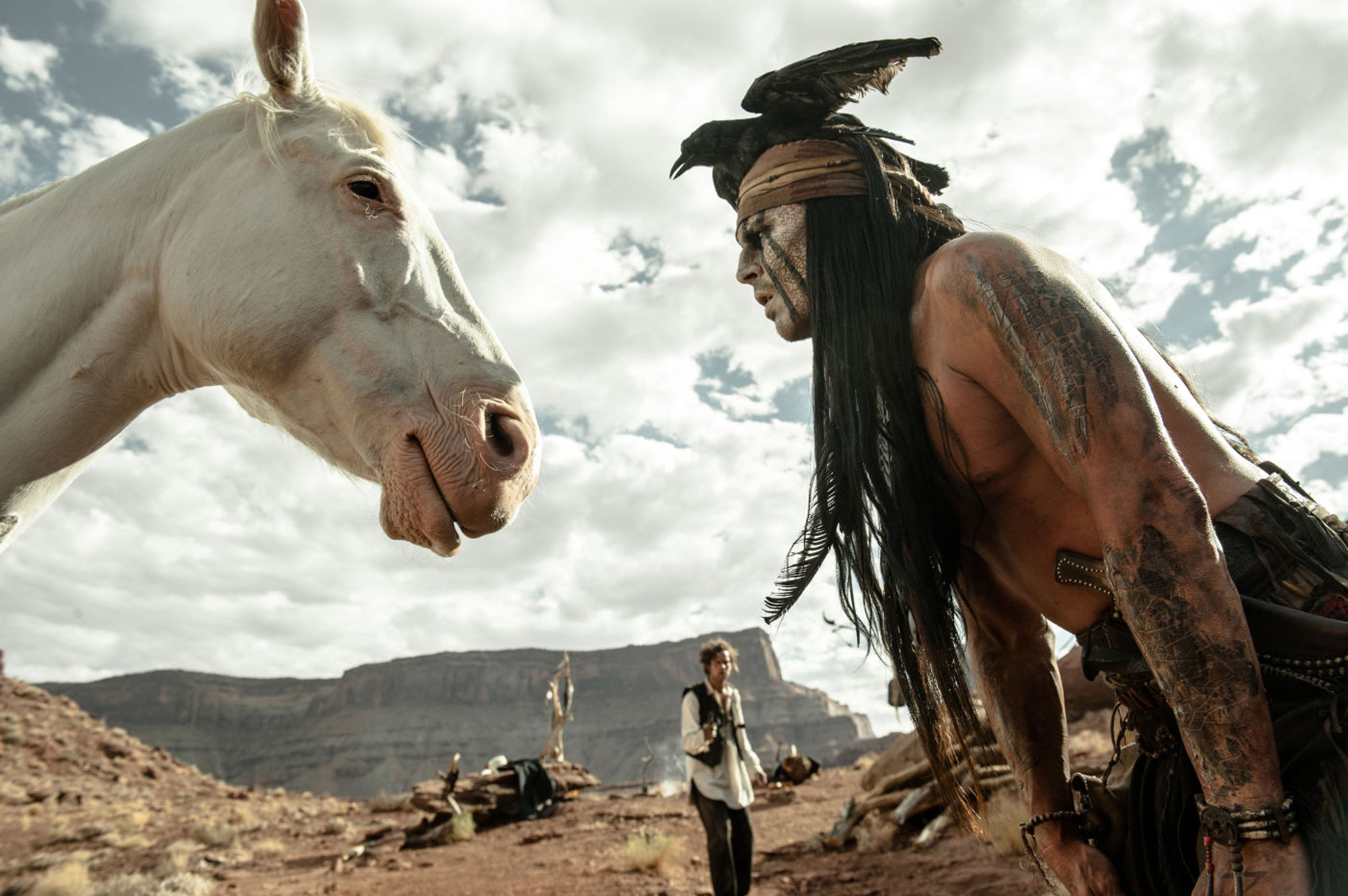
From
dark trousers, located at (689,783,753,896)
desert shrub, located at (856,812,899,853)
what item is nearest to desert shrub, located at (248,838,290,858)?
desert shrub, located at (856,812,899,853)

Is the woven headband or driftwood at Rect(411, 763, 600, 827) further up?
the woven headband

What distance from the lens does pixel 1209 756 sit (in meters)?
1.08

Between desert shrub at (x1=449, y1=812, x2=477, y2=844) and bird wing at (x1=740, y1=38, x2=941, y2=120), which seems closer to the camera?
bird wing at (x1=740, y1=38, x2=941, y2=120)

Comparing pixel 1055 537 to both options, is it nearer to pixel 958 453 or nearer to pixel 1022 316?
pixel 958 453

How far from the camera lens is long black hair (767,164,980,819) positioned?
1523 millimetres

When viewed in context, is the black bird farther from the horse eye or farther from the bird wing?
the horse eye

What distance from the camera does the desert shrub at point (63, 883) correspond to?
29.2ft

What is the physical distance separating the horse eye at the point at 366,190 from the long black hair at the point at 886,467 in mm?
1160

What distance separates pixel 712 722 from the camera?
6699 mm

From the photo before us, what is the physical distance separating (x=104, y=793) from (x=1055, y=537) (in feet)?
81.5

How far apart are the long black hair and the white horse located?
2.28 feet

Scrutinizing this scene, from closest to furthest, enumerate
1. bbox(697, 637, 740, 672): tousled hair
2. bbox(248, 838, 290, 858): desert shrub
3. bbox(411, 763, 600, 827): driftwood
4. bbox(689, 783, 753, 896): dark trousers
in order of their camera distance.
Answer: bbox(689, 783, 753, 896): dark trousers → bbox(697, 637, 740, 672): tousled hair → bbox(248, 838, 290, 858): desert shrub → bbox(411, 763, 600, 827): driftwood

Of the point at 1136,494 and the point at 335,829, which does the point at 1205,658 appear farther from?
the point at 335,829

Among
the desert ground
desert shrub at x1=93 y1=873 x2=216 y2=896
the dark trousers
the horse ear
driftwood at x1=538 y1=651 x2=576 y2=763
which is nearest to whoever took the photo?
the horse ear
